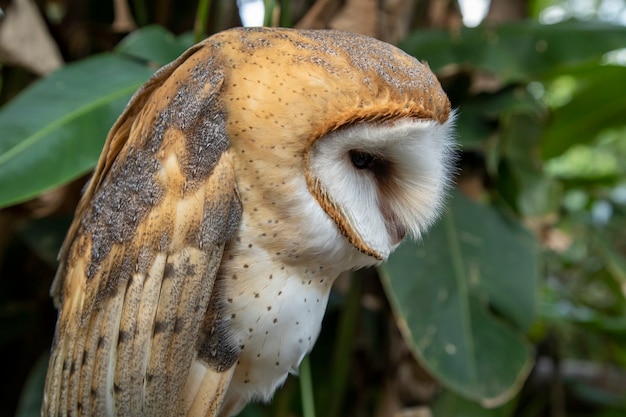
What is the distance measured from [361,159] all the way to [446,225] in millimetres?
695

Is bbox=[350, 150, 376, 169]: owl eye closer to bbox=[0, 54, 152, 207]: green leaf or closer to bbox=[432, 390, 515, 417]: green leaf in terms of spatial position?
bbox=[0, 54, 152, 207]: green leaf

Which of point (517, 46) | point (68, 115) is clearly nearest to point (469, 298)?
point (517, 46)

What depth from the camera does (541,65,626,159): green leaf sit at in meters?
1.67

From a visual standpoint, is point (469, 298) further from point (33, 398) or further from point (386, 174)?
point (33, 398)

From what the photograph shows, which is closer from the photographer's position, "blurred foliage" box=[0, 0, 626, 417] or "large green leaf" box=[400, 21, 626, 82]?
"blurred foliage" box=[0, 0, 626, 417]

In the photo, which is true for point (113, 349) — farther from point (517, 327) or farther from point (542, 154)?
point (542, 154)

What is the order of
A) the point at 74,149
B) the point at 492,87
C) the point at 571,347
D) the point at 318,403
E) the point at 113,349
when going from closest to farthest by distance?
1. the point at 113,349
2. the point at 74,149
3. the point at 318,403
4. the point at 492,87
5. the point at 571,347

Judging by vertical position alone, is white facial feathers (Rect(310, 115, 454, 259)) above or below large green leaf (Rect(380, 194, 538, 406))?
above

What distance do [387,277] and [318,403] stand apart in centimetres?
43

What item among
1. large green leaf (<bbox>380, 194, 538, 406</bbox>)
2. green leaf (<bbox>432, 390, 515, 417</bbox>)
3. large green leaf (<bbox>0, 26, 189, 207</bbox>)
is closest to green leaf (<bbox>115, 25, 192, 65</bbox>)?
large green leaf (<bbox>0, 26, 189, 207</bbox>)

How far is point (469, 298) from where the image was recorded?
1181 mm

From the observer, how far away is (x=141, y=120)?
0.70 m

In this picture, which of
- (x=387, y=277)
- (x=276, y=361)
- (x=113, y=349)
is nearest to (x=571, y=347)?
(x=387, y=277)

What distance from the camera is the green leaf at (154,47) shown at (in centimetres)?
108
